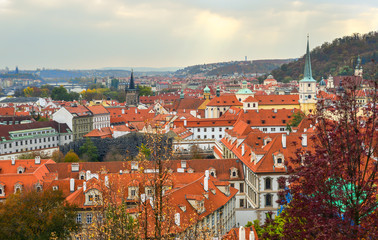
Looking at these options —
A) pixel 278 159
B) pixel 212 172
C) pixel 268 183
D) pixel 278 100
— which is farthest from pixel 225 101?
pixel 268 183

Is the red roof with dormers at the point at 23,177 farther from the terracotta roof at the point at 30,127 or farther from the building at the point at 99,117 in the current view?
the building at the point at 99,117

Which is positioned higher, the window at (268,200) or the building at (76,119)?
the building at (76,119)

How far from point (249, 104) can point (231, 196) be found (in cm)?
7019

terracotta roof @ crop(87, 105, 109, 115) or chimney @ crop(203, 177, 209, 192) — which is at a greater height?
terracotta roof @ crop(87, 105, 109, 115)

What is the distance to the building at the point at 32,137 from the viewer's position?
262 ft

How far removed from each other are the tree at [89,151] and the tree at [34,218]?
40.4 meters

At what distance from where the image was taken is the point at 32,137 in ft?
278

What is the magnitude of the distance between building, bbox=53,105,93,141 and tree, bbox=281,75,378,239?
278 ft

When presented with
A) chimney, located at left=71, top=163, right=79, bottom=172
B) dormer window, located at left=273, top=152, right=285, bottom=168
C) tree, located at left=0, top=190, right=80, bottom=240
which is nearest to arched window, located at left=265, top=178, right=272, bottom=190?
dormer window, located at left=273, top=152, right=285, bottom=168

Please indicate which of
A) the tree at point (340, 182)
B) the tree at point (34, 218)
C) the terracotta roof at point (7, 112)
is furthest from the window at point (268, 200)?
the terracotta roof at point (7, 112)

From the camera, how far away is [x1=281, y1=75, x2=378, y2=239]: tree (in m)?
14.2

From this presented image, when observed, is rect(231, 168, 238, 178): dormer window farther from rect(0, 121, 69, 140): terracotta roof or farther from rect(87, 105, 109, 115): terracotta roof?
rect(87, 105, 109, 115): terracotta roof

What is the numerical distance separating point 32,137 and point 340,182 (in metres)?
76.6

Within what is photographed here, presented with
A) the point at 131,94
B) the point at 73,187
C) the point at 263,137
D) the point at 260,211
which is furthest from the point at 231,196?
the point at 131,94
